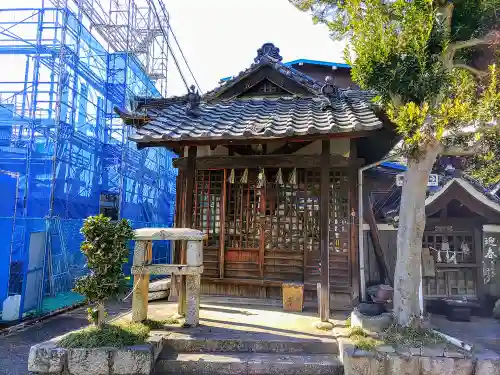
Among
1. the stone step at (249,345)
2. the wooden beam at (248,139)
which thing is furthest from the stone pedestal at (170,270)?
the wooden beam at (248,139)

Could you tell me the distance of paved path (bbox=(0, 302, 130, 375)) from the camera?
6.36 metres

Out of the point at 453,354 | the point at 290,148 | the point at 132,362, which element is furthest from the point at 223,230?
the point at 453,354

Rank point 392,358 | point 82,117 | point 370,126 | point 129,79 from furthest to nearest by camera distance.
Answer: point 129,79 < point 82,117 < point 370,126 < point 392,358

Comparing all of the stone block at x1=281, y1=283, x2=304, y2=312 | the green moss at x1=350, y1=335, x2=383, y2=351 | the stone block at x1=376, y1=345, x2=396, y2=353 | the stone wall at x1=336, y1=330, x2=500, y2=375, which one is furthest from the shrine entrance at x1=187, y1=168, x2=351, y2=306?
the stone wall at x1=336, y1=330, x2=500, y2=375

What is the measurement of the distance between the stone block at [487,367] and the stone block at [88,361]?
5.31 m

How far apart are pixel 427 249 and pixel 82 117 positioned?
14.3 metres

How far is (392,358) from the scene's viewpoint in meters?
5.01

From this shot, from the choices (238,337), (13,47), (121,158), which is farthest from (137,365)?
(13,47)

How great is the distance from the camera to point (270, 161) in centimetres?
794

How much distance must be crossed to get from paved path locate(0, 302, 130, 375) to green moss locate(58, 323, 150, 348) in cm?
156

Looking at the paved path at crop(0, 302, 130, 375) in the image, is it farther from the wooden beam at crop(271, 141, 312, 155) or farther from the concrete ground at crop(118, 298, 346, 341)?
the wooden beam at crop(271, 141, 312, 155)

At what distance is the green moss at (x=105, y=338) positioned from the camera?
5.26m

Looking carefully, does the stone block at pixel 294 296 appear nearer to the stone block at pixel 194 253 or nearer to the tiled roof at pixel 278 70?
the stone block at pixel 194 253

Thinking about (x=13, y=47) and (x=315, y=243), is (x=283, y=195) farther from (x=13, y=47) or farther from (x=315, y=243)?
(x=13, y=47)
